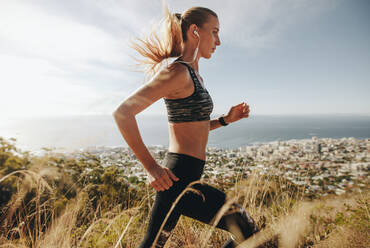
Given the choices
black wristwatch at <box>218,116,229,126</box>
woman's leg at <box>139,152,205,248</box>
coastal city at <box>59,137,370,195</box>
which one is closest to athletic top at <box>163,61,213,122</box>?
woman's leg at <box>139,152,205,248</box>

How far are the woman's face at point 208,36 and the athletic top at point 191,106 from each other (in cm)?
37

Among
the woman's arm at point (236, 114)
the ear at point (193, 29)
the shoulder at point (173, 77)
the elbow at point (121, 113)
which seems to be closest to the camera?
the elbow at point (121, 113)

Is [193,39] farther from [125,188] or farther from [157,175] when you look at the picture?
[125,188]

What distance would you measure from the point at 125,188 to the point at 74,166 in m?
1.23

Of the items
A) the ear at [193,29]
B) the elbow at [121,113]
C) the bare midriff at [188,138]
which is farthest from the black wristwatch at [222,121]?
the elbow at [121,113]

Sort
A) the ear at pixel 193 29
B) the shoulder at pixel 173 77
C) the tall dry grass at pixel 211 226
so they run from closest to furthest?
the shoulder at pixel 173 77 < the tall dry grass at pixel 211 226 < the ear at pixel 193 29

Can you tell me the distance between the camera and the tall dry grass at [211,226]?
1.25m

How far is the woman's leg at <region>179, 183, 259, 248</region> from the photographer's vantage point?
1.05m

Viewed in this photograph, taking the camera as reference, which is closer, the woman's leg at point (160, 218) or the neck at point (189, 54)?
the woman's leg at point (160, 218)

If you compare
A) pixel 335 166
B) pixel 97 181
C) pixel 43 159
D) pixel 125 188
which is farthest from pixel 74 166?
pixel 335 166

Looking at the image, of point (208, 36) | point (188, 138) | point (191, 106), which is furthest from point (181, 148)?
point (208, 36)

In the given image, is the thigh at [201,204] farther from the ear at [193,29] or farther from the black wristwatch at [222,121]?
the ear at [193,29]

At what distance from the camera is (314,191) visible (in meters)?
2.77

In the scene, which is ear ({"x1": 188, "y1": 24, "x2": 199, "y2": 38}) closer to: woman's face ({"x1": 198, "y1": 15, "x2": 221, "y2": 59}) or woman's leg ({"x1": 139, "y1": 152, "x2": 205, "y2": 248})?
woman's face ({"x1": 198, "y1": 15, "x2": 221, "y2": 59})
